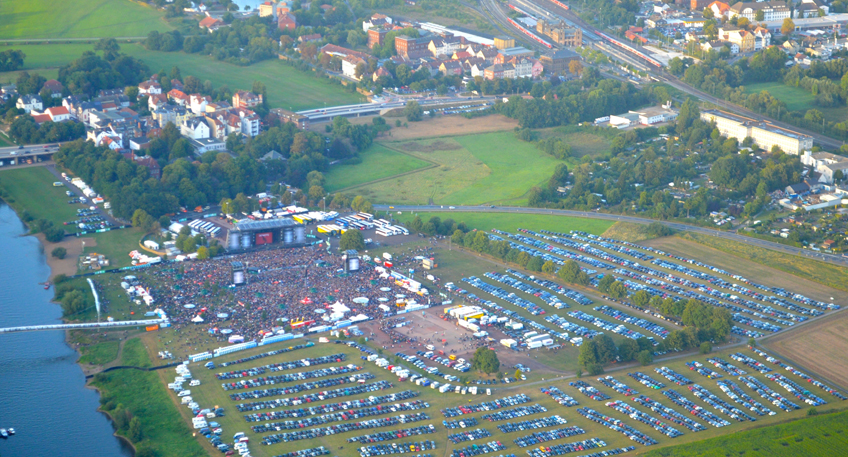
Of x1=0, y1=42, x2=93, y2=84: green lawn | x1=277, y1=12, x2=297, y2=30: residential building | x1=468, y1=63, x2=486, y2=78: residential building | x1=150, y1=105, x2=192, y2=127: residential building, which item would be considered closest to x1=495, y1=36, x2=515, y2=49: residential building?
x1=468, y1=63, x2=486, y2=78: residential building

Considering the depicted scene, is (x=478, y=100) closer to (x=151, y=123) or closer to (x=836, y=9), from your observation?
(x=151, y=123)

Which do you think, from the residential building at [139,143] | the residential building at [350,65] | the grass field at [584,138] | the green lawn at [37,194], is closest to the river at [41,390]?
the green lawn at [37,194]

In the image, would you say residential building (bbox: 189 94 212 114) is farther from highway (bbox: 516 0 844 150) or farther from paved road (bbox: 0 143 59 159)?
highway (bbox: 516 0 844 150)

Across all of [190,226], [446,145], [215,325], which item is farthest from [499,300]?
[446,145]

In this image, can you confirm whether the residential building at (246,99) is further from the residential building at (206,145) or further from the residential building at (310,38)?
the residential building at (310,38)

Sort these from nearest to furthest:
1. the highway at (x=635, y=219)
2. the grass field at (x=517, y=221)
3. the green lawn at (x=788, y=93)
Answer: the highway at (x=635, y=219) → the grass field at (x=517, y=221) → the green lawn at (x=788, y=93)

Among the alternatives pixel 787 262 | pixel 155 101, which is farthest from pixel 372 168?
pixel 787 262
